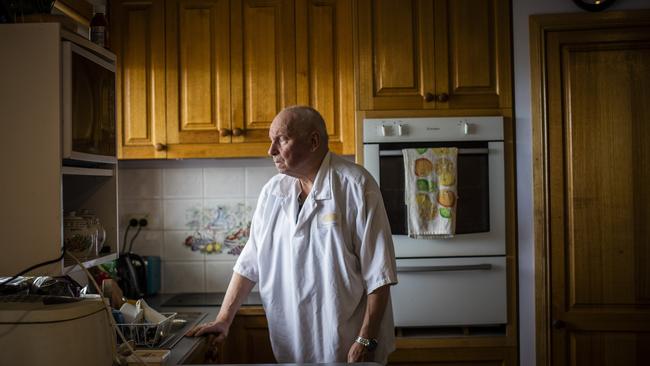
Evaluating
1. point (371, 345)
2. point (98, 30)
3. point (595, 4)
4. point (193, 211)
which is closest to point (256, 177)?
point (193, 211)

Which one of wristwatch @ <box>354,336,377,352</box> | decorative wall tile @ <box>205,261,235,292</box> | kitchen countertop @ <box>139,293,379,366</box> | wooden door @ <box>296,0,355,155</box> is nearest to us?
kitchen countertop @ <box>139,293,379,366</box>

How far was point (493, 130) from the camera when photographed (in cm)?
235

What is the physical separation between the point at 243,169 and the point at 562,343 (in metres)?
1.66

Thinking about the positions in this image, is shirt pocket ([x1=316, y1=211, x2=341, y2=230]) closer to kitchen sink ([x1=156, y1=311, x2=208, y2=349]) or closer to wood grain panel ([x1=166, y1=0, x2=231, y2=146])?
kitchen sink ([x1=156, y1=311, x2=208, y2=349])

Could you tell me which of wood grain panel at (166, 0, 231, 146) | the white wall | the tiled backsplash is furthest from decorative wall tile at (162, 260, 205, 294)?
the white wall

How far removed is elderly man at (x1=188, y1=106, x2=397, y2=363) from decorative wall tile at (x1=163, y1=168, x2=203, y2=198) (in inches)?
44.5

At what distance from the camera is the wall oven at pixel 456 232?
235 cm

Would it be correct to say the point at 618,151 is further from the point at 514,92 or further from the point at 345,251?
the point at 345,251

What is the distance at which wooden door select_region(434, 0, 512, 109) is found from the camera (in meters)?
2.38

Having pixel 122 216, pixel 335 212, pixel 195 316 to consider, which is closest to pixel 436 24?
pixel 335 212

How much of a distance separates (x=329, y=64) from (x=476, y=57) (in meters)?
0.63

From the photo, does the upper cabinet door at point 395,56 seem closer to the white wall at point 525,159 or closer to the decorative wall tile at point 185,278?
the white wall at point 525,159

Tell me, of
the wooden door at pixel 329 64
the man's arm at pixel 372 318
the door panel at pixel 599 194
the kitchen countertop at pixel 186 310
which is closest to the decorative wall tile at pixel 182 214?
the kitchen countertop at pixel 186 310

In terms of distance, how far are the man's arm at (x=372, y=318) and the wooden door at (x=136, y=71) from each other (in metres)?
1.32
